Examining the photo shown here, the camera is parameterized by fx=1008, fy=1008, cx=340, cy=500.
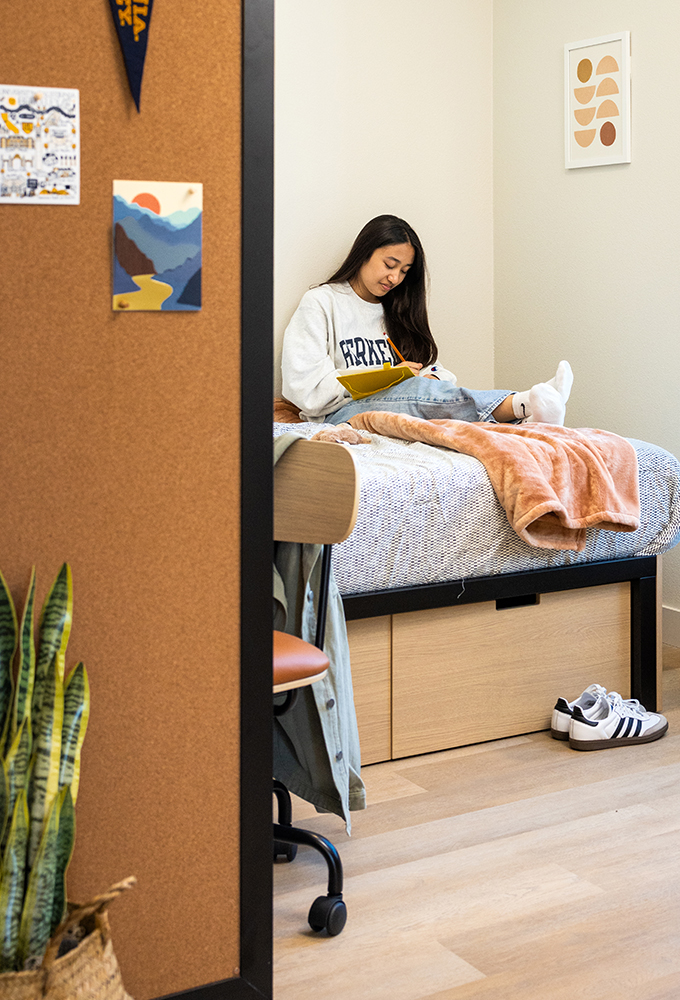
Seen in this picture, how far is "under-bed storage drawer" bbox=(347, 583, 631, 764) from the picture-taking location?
235 centimetres

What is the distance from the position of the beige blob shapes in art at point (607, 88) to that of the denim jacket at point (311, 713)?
246cm

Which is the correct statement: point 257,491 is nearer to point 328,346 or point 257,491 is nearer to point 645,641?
point 645,641

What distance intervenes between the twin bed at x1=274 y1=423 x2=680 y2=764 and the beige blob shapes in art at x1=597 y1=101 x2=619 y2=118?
4.68 feet

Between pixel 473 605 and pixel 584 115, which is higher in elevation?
pixel 584 115

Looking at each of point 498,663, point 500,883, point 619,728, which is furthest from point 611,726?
point 500,883

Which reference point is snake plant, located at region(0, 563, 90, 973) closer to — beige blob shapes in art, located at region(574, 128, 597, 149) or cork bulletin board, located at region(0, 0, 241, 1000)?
cork bulletin board, located at region(0, 0, 241, 1000)

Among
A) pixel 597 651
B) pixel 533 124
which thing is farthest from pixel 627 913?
pixel 533 124

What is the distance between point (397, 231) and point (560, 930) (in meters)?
2.54

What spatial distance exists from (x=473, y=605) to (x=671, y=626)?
3.94 ft

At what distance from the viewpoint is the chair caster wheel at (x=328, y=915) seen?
1625 millimetres

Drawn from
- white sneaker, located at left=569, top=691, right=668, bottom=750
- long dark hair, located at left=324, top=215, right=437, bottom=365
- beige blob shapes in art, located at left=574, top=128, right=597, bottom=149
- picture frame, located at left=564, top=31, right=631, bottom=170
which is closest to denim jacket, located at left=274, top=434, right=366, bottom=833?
white sneaker, located at left=569, top=691, right=668, bottom=750

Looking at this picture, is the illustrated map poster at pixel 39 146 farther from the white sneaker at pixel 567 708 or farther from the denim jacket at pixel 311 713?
the white sneaker at pixel 567 708

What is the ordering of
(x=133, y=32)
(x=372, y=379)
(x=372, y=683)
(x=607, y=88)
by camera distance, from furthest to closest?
(x=607, y=88) → (x=372, y=379) → (x=372, y=683) → (x=133, y=32)

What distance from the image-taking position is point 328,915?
162cm
